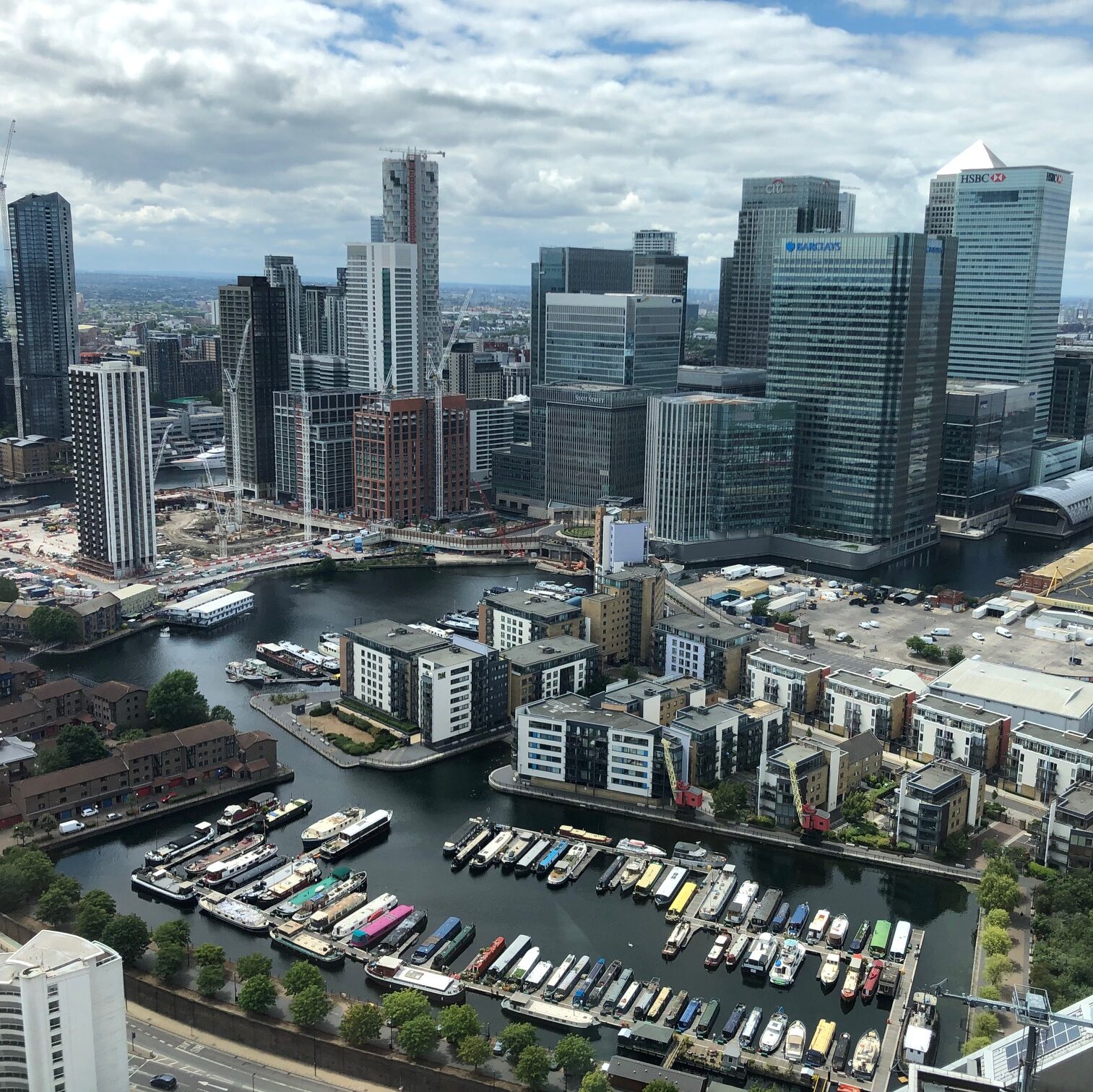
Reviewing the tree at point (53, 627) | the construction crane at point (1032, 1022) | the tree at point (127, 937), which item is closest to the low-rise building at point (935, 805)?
the construction crane at point (1032, 1022)

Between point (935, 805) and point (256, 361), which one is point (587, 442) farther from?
point (935, 805)

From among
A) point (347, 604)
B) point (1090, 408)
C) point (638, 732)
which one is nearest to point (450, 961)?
point (638, 732)

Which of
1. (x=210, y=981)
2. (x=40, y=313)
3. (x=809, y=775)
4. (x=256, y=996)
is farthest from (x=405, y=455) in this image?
(x=256, y=996)

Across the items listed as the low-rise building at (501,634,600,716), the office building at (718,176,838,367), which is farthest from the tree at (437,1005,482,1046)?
the office building at (718,176,838,367)

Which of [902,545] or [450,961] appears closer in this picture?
[450,961]

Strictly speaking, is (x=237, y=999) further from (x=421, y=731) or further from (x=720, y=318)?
(x=720, y=318)

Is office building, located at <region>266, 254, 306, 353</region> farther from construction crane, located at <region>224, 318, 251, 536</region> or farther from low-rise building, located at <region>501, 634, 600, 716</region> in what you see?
low-rise building, located at <region>501, 634, 600, 716</region>
